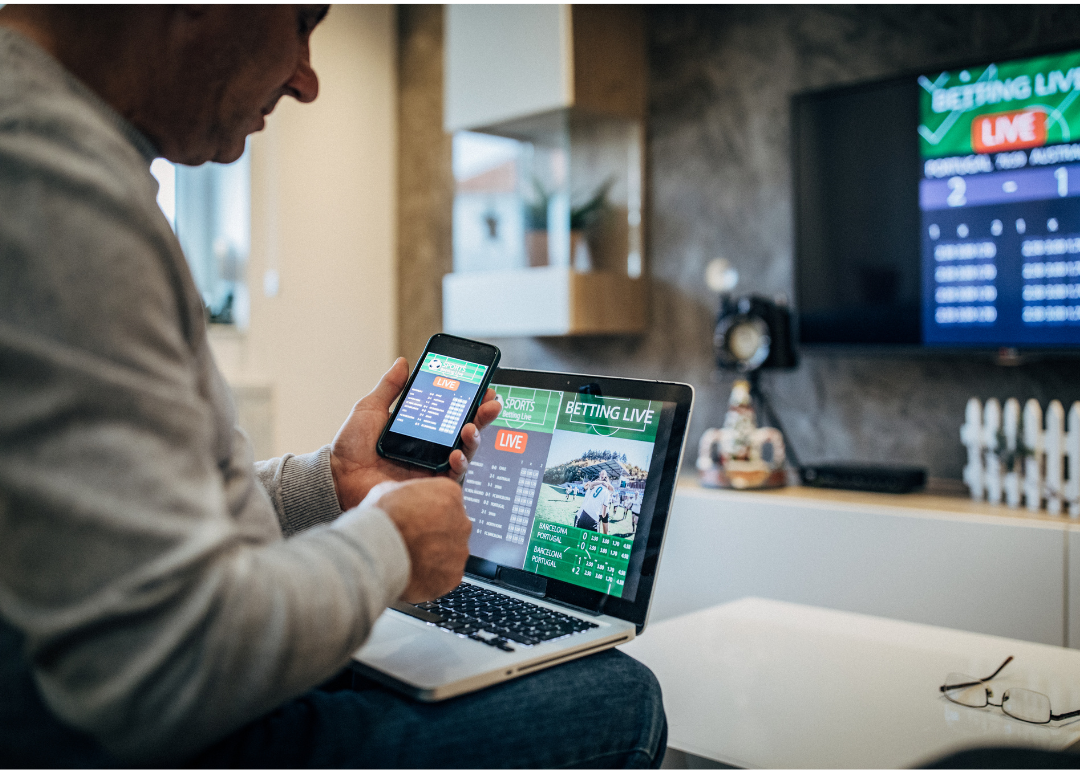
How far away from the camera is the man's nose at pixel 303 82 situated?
0.75 m

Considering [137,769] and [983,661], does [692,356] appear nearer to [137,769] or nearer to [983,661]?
[983,661]

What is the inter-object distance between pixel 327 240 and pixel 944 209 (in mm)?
2266

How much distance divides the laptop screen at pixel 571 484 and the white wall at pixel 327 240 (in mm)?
2327

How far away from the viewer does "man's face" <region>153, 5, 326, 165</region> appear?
62 cm

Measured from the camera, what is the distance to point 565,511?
95 centimetres

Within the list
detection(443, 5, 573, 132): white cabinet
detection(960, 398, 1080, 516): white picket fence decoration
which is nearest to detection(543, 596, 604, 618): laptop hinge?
detection(960, 398, 1080, 516): white picket fence decoration

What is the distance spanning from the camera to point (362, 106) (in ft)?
11.3

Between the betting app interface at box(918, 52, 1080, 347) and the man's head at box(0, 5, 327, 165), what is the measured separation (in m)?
1.94

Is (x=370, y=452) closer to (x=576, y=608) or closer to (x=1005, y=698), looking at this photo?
(x=576, y=608)

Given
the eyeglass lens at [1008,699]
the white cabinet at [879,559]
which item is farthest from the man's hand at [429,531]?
the white cabinet at [879,559]

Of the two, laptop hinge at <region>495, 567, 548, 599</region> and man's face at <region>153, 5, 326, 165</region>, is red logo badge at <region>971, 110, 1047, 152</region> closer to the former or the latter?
laptop hinge at <region>495, 567, 548, 599</region>

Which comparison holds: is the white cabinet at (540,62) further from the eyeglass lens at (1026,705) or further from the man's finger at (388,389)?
the eyeglass lens at (1026,705)

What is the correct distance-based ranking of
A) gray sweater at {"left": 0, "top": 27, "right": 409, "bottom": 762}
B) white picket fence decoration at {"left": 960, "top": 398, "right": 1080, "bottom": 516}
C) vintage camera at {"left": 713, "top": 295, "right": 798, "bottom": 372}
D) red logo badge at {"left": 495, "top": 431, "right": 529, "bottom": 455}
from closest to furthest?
gray sweater at {"left": 0, "top": 27, "right": 409, "bottom": 762} < red logo badge at {"left": 495, "top": 431, "right": 529, "bottom": 455} < white picket fence decoration at {"left": 960, "top": 398, "right": 1080, "bottom": 516} < vintage camera at {"left": 713, "top": 295, "right": 798, "bottom": 372}

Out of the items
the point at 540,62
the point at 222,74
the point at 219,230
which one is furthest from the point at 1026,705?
the point at 219,230
